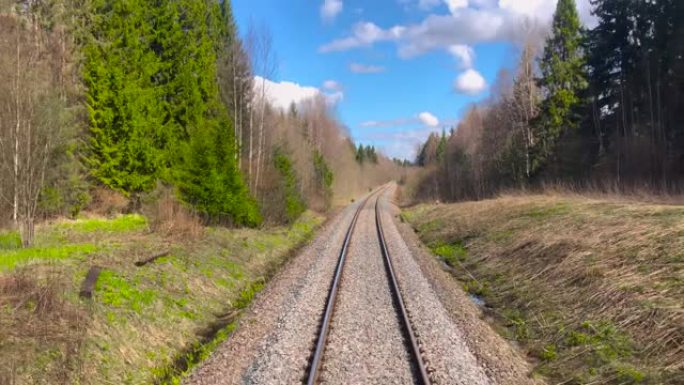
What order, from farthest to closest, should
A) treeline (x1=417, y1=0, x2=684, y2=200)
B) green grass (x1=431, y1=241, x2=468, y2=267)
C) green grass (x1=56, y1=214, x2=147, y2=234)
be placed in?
treeline (x1=417, y1=0, x2=684, y2=200) → green grass (x1=56, y1=214, x2=147, y2=234) → green grass (x1=431, y1=241, x2=468, y2=267)

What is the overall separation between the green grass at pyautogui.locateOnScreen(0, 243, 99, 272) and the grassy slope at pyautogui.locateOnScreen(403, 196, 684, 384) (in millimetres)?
9994

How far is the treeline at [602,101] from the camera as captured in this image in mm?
26656

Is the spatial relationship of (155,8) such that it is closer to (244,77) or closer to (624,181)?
(244,77)

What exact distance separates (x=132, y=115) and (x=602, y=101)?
31.7m

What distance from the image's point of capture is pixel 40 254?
11117 millimetres

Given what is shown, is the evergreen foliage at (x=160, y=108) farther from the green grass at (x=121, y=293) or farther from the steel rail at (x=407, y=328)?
the green grass at (x=121, y=293)

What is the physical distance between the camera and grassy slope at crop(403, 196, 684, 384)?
21.7 feet

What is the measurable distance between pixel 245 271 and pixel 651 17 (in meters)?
30.7

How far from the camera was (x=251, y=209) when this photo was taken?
21078 mm

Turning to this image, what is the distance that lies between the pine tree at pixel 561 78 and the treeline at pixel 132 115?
1891cm

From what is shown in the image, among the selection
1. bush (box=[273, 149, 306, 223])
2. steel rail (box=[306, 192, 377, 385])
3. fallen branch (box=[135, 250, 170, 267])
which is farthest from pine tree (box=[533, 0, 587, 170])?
fallen branch (box=[135, 250, 170, 267])

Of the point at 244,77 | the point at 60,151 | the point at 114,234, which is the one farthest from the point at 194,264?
the point at 244,77

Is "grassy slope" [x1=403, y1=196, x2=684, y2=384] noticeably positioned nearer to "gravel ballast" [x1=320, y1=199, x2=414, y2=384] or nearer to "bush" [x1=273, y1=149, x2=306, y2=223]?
"gravel ballast" [x1=320, y1=199, x2=414, y2=384]

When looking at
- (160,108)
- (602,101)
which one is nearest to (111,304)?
(160,108)
